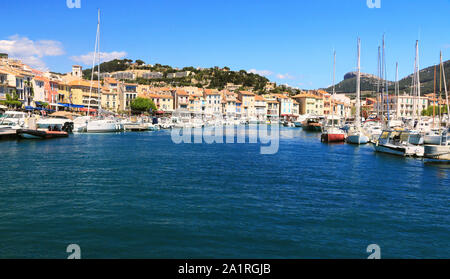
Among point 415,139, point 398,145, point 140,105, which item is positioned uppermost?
point 140,105

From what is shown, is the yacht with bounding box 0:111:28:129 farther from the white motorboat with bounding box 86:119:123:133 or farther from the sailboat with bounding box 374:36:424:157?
the sailboat with bounding box 374:36:424:157

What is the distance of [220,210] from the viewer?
1411 cm

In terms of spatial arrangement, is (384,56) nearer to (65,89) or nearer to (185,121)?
(185,121)

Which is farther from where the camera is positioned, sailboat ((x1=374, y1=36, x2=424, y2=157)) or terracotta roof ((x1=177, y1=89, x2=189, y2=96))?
terracotta roof ((x1=177, y1=89, x2=189, y2=96))

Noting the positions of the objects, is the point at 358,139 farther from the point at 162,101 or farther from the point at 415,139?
the point at 162,101

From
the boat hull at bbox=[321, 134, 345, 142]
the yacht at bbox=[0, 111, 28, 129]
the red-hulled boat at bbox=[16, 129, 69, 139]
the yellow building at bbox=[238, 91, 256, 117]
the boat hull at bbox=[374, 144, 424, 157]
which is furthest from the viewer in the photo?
the yellow building at bbox=[238, 91, 256, 117]

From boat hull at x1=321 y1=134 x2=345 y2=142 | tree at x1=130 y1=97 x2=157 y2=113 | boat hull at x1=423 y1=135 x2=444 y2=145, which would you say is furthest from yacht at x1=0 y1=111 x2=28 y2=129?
tree at x1=130 y1=97 x2=157 y2=113

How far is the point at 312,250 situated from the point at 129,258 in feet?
15.9

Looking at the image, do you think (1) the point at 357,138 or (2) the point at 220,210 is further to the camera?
(1) the point at 357,138

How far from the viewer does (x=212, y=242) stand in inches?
430

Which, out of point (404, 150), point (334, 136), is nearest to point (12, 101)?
point (334, 136)

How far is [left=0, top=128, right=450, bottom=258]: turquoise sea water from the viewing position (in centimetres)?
1066

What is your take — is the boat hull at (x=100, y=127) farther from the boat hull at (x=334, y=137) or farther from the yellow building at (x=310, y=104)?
the yellow building at (x=310, y=104)
